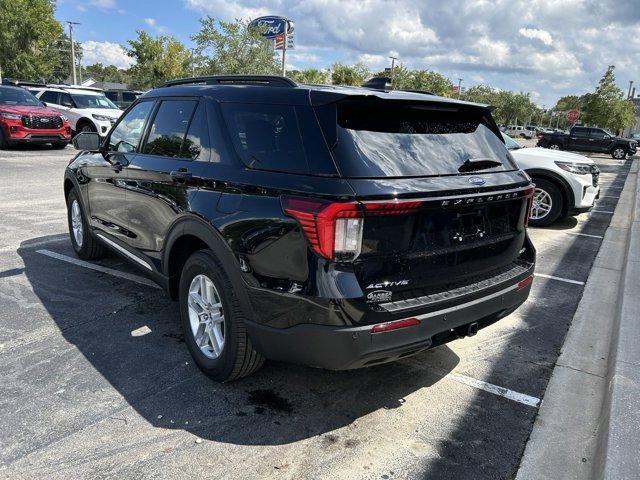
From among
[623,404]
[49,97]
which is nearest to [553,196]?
[623,404]

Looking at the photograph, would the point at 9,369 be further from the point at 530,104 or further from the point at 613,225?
the point at 530,104

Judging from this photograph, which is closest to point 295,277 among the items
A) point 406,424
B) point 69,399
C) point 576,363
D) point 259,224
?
point 259,224

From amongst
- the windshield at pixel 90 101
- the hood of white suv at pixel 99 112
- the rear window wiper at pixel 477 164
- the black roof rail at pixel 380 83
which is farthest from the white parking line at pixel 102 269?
the windshield at pixel 90 101

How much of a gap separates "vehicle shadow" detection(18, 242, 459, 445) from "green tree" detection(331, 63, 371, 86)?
45903 millimetres

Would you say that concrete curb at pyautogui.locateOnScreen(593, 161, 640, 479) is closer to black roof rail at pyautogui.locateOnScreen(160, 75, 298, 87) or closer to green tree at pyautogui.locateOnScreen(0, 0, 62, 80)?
black roof rail at pyautogui.locateOnScreen(160, 75, 298, 87)

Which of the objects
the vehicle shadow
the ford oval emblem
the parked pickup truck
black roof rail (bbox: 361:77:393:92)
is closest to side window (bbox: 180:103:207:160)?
black roof rail (bbox: 361:77:393:92)

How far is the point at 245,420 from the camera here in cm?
298

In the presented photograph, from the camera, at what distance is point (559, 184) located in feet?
28.6

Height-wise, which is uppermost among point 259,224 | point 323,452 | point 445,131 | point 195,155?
point 445,131

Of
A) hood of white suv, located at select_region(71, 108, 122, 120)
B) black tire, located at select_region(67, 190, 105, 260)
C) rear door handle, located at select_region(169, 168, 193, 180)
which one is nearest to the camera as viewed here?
rear door handle, located at select_region(169, 168, 193, 180)

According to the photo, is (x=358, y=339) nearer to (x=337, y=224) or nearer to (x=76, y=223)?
(x=337, y=224)

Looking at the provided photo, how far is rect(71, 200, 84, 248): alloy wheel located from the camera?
5637 mm

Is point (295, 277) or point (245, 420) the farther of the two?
point (245, 420)

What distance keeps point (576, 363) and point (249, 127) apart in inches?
116
